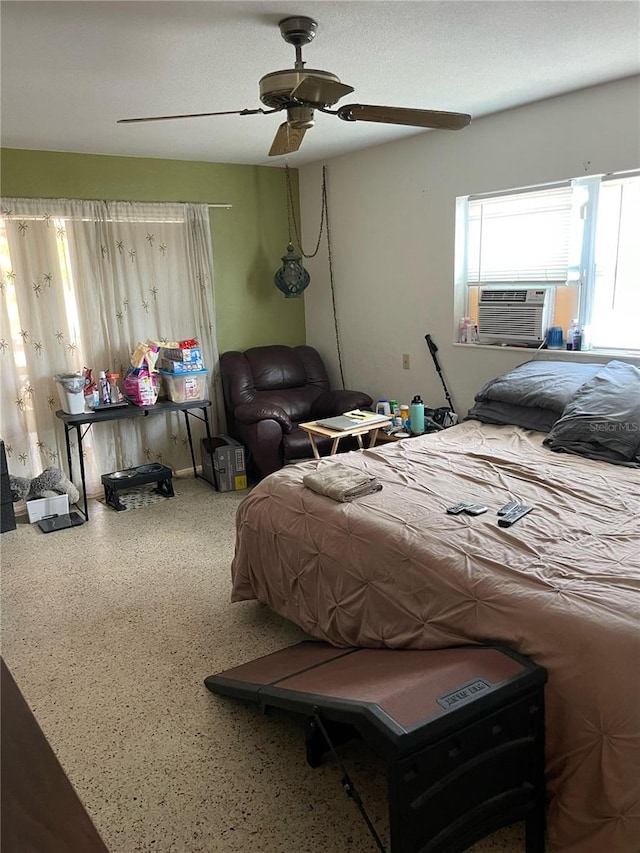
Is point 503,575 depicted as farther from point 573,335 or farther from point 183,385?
point 183,385

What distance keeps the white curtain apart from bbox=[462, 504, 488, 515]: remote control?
3229 millimetres

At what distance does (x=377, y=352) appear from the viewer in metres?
5.03

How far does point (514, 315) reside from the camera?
397 centimetres

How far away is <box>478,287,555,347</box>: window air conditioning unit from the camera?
12.6ft

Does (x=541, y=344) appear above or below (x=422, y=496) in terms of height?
above

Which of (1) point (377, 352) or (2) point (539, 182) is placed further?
(1) point (377, 352)

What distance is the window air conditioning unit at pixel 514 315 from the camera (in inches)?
151

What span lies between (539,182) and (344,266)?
74.3 inches

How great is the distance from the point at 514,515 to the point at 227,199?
388cm

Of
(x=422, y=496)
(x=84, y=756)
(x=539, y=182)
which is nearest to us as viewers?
(x=84, y=756)

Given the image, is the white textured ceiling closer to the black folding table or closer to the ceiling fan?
the ceiling fan

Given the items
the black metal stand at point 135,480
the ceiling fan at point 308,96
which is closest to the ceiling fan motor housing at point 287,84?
the ceiling fan at point 308,96

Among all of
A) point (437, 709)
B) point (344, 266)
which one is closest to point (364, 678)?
point (437, 709)

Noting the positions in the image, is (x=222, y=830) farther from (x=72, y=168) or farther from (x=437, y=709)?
(x=72, y=168)
